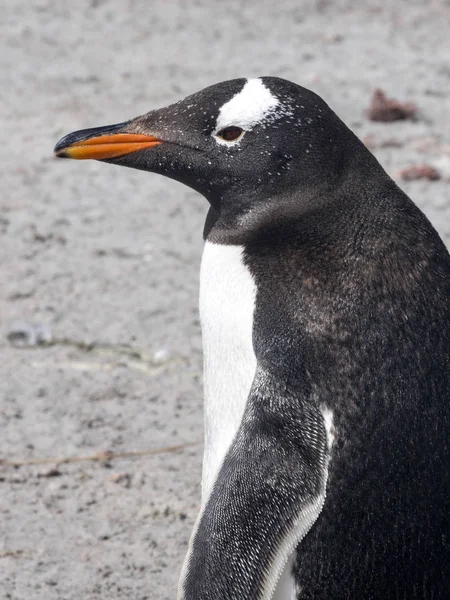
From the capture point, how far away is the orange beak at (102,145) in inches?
103

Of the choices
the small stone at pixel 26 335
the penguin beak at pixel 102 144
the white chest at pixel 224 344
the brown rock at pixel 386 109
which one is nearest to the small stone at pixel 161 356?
the small stone at pixel 26 335

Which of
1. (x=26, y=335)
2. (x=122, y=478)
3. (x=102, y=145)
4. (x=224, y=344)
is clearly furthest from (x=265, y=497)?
(x=26, y=335)

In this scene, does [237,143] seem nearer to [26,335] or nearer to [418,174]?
[26,335]

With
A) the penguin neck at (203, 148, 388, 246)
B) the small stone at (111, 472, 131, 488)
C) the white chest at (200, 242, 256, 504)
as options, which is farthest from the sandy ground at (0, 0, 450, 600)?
A: the penguin neck at (203, 148, 388, 246)

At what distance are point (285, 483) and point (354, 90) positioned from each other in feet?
14.3

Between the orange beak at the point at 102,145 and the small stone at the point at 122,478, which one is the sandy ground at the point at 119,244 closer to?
the small stone at the point at 122,478

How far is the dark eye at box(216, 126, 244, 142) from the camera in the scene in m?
2.49

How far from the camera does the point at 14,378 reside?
12.3ft

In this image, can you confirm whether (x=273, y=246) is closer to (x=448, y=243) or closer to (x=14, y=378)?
(x=14, y=378)

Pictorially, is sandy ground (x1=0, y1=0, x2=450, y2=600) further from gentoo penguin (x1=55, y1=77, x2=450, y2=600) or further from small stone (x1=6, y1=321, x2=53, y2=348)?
gentoo penguin (x1=55, y1=77, x2=450, y2=600)

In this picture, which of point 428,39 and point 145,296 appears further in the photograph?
point 428,39

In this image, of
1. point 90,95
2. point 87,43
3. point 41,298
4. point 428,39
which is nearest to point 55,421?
point 41,298

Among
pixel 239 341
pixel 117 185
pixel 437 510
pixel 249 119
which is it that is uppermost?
pixel 249 119

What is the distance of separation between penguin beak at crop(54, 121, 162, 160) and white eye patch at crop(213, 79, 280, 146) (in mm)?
222
